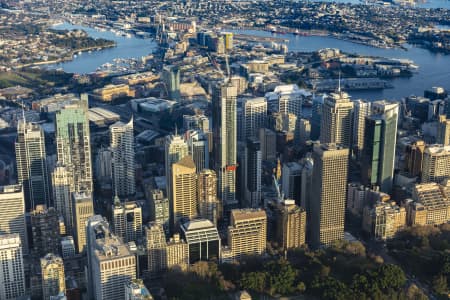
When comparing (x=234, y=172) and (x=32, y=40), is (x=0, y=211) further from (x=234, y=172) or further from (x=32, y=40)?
(x=32, y=40)

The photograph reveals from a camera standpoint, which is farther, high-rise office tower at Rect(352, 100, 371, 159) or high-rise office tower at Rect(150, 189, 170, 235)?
high-rise office tower at Rect(352, 100, 371, 159)

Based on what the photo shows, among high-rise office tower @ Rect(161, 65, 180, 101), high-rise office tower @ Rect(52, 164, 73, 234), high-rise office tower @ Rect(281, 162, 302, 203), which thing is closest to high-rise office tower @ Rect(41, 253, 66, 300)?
high-rise office tower @ Rect(52, 164, 73, 234)

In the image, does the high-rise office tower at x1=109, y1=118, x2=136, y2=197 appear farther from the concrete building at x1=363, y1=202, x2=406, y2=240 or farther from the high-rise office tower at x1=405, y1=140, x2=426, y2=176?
the high-rise office tower at x1=405, y1=140, x2=426, y2=176

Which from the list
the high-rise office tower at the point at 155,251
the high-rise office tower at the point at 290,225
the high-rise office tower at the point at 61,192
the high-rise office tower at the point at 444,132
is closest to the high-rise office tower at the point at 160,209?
the high-rise office tower at the point at 155,251

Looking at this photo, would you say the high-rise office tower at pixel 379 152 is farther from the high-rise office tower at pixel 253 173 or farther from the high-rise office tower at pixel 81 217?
the high-rise office tower at pixel 81 217

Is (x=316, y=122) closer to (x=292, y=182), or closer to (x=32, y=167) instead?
(x=292, y=182)

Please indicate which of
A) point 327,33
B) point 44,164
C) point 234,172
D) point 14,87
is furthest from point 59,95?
point 327,33

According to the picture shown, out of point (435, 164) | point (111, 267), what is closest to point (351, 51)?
point (435, 164)
